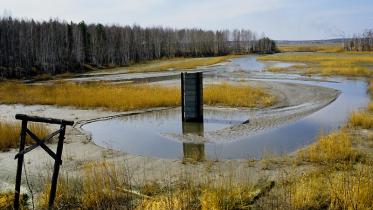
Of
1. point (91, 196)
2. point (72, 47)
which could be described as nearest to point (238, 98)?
→ point (91, 196)

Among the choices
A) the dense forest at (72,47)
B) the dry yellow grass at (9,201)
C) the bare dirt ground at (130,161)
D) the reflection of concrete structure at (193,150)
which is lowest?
the reflection of concrete structure at (193,150)

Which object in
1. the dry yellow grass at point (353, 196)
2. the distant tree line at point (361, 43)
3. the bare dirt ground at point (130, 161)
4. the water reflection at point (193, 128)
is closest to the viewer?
the dry yellow grass at point (353, 196)

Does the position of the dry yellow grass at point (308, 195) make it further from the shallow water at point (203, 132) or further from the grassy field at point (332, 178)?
the shallow water at point (203, 132)

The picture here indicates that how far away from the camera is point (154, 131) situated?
15469 millimetres

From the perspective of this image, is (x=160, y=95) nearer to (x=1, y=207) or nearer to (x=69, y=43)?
(x=1, y=207)

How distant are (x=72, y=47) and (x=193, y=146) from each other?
53.8 metres

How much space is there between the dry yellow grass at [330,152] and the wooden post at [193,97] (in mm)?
6382

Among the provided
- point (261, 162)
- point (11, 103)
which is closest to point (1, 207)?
point (261, 162)

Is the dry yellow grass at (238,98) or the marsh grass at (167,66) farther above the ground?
the marsh grass at (167,66)

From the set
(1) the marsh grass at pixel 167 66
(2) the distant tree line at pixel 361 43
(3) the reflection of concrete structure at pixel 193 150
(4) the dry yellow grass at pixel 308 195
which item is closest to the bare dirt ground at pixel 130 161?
(3) the reflection of concrete structure at pixel 193 150

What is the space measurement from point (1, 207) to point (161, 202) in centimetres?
302

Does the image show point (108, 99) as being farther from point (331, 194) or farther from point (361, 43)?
point (361, 43)

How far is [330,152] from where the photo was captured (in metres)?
10.2

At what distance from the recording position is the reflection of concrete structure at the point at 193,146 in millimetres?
11200
